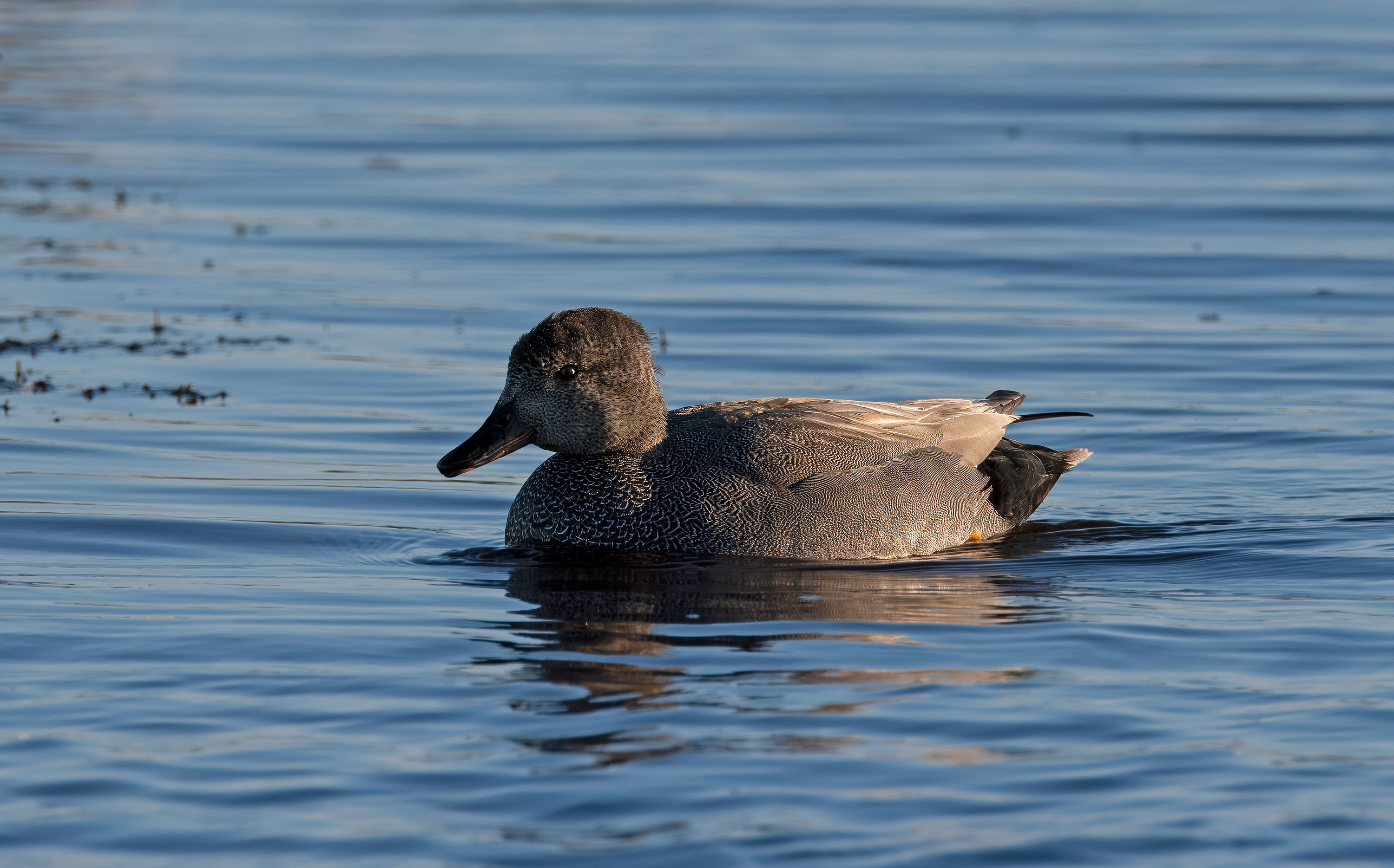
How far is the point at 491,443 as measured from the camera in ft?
27.7

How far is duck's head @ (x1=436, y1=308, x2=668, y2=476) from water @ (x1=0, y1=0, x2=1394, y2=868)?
1.85 feet

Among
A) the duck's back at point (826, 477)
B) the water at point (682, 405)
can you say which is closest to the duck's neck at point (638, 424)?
the duck's back at point (826, 477)

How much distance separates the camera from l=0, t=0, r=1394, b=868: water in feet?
17.4

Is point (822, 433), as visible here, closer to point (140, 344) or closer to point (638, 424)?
point (638, 424)

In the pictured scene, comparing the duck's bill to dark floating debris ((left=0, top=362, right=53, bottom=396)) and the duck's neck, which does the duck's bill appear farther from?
dark floating debris ((left=0, top=362, right=53, bottom=396))

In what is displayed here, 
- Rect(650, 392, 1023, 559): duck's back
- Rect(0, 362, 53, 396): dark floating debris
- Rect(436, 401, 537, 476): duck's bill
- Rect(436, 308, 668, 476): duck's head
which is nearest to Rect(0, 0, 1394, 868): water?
Rect(0, 362, 53, 396): dark floating debris

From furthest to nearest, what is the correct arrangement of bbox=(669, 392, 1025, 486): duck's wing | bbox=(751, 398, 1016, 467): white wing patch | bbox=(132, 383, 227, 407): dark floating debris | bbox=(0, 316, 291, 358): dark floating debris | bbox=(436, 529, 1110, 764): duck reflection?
1. bbox=(0, 316, 291, 358): dark floating debris
2. bbox=(132, 383, 227, 407): dark floating debris
3. bbox=(751, 398, 1016, 467): white wing patch
4. bbox=(669, 392, 1025, 486): duck's wing
5. bbox=(436, 529, 1110, 764): duck reflection

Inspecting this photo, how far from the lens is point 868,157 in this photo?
64.1 feet

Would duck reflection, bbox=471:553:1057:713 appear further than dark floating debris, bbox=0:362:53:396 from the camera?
No

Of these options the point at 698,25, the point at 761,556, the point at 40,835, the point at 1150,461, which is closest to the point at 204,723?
the point at 40,835

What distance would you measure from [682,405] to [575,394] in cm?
300

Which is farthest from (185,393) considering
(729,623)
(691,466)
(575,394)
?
(729,623)

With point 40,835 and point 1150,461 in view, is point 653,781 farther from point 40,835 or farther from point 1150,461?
point 1150,461

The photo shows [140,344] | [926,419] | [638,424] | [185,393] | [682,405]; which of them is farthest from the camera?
[140,344]
